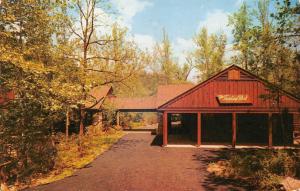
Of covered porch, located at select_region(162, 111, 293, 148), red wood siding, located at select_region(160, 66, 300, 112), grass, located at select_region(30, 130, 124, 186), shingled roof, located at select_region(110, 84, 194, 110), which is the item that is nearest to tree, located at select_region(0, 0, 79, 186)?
grass, located at select_region(30, 130, 124, 186)

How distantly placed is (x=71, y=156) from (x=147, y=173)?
808 centimetres

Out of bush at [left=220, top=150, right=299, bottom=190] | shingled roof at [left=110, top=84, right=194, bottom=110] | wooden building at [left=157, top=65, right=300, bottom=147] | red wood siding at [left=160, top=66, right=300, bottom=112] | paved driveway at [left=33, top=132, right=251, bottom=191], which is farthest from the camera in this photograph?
shingled roof at [left=110, top=84, right=194, bottom=110]

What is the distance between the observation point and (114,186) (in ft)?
56.5

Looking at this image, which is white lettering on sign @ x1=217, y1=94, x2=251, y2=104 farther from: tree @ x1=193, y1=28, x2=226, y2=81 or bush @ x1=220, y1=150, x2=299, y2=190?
tree @ x1=193, y1=28, x2=226, y2=81

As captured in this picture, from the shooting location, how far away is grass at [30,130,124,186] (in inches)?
786

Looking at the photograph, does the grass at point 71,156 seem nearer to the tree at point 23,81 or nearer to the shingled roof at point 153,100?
the tree at point 23,81

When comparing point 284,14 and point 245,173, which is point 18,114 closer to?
point 245,173

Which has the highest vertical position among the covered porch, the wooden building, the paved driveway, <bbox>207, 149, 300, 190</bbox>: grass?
the wooden building

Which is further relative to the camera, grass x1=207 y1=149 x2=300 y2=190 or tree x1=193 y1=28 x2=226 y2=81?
tree x1=193 y1=28 x2=226 y2=81

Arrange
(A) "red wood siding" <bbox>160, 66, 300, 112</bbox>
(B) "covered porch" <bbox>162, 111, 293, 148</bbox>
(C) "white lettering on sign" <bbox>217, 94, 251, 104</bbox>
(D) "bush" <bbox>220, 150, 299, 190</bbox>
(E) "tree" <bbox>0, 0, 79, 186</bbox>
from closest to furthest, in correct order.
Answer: (E) "tree" <bbox>0, 0, 79, 186</bbox>
(D) "bush" <bbox>220, 150, 299, 190</bbox>
(C) "white lettering on sign" <bbox>217, 94, 251, 104</bbox>
(A) "red wood siding" <bbox>160, 66, 300, 112</bbox>
(B) "covered porch" <bbox>162, 111, 293, 148</bbox>

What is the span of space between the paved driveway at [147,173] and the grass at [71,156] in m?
0.81

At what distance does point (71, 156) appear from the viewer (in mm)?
25562

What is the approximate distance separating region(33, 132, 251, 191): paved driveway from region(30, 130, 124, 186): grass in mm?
809

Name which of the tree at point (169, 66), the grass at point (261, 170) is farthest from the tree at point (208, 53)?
the grass at point (261, 170)
